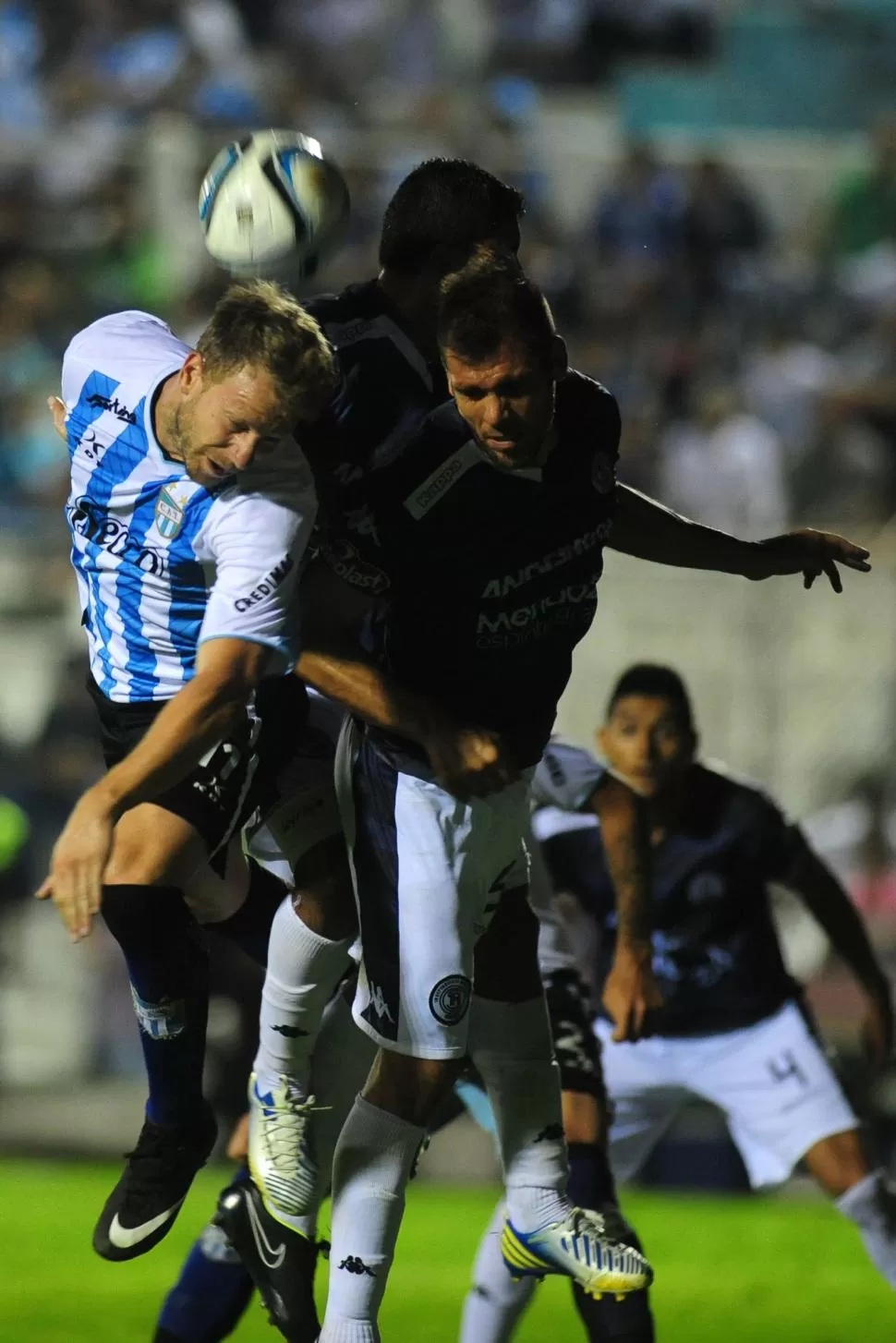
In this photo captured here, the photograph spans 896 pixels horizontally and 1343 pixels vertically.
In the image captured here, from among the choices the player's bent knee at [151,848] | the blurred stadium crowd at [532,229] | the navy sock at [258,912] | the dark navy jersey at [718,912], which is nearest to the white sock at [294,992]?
the navy sock at [258,912]

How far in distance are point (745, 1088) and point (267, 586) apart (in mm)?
3123

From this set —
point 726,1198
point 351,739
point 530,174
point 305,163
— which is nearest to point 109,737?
point 351,739

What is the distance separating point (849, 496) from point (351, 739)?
700cm

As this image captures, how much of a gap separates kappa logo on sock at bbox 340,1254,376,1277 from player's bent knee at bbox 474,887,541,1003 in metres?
0.61

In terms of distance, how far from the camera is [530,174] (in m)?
13.1

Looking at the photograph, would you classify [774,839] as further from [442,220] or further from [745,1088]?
[442,220]

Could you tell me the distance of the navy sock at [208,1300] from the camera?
5.27m

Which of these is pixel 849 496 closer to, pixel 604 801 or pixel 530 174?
pixel 530 174

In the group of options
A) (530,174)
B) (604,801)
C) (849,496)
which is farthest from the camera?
(530,174)

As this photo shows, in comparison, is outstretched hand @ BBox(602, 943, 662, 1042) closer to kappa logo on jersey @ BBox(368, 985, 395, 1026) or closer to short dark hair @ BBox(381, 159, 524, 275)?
kappa logo on jersey @ BBox(368, 985, 395, 1026)

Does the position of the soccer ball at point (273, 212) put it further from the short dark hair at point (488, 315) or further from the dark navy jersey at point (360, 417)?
the short dark hair at point (488, 315)

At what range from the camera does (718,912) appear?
6.35 meters

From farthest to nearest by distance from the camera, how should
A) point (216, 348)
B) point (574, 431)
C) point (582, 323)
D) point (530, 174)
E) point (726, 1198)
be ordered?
point (530, 174), point (582, 323), point (726, 1198), point (574, 431), point (216, 348)

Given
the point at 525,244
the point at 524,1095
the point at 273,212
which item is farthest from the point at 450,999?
the point at 525,244
